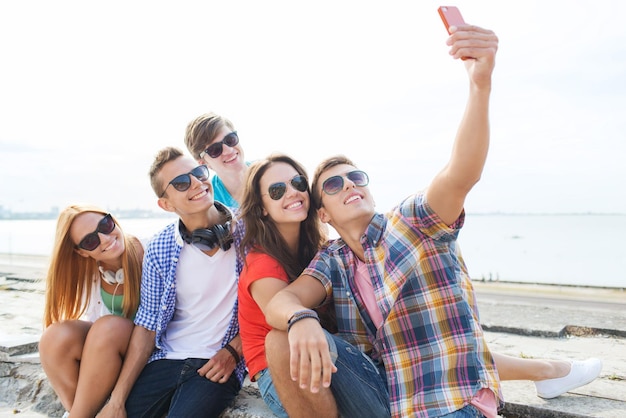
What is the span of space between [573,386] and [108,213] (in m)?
3.07

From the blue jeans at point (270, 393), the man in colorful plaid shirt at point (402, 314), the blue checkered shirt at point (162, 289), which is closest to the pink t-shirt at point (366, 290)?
the man in colorful plaid shirt at point (402, 314)

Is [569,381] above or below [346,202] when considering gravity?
below

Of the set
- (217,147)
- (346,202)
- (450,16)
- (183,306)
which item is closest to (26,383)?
(183,306)

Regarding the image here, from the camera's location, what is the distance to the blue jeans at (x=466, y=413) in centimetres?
228

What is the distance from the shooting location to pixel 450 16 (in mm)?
1993

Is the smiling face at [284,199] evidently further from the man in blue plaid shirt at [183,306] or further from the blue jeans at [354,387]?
the blue jeans at [354,387]

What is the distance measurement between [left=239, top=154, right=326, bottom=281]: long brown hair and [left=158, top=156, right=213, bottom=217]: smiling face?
0.36m

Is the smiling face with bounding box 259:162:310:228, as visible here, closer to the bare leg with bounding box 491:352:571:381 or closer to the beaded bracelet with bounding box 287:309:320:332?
the beaded bracelet with bounding box 287:309:320:332

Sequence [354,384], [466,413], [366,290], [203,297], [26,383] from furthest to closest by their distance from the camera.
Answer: [26,383]
[203,297]
[366,290]
[354,384]
[466,413]

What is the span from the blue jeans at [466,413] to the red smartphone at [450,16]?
1591 mm

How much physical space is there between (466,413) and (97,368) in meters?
2.14

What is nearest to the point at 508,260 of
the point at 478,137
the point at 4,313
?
the point at 4,313

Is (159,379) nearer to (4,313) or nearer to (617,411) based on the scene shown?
(617,411)

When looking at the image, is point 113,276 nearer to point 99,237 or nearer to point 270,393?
point 99,237
